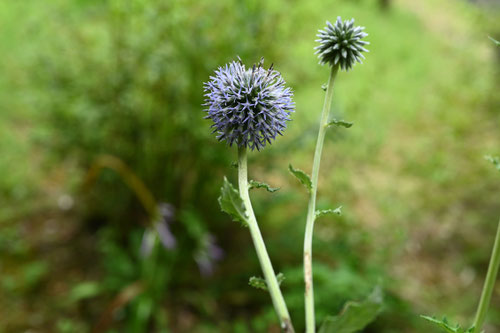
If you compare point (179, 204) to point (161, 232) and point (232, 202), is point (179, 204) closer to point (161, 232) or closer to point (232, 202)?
point (161, 232)

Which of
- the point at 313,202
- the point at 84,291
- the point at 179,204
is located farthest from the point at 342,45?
the point at 84,291

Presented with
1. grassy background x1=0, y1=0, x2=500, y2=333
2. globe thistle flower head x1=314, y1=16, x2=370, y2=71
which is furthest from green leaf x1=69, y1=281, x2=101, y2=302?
globe thistle flower head x1=314, y1=16, x2=370, y2=71

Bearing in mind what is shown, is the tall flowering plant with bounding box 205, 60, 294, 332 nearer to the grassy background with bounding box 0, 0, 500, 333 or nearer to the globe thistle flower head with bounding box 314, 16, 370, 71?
the globe thistle flower head with bounding box 314, 16, 370, 71

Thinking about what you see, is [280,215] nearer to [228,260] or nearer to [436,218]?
[228,260]

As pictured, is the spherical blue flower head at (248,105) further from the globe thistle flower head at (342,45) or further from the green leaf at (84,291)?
the green leaf at (84,291)

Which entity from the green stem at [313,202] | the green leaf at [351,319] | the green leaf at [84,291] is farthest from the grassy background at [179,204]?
the green stem at [313,202]

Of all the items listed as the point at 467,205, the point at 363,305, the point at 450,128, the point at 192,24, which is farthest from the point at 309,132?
the point at 450,128
